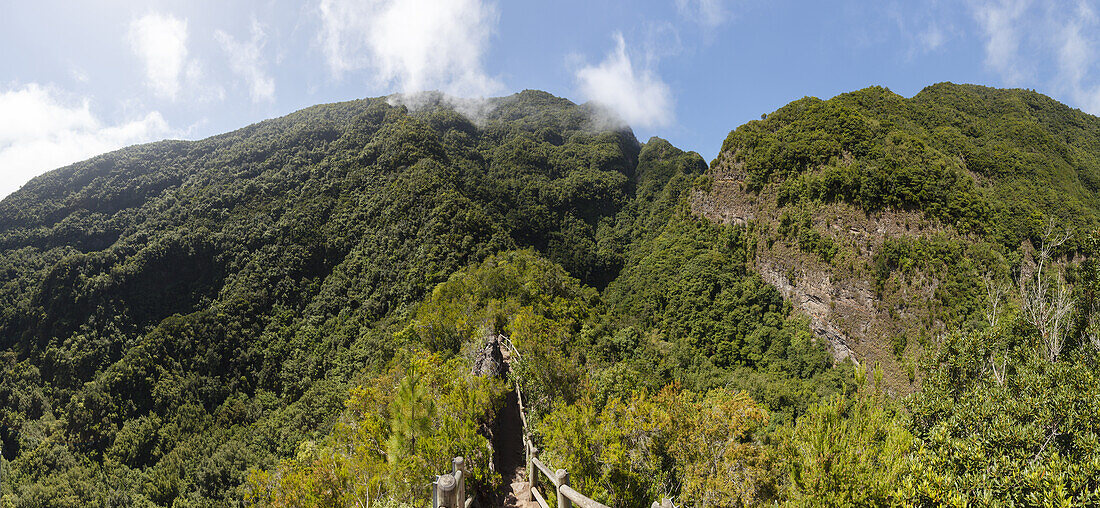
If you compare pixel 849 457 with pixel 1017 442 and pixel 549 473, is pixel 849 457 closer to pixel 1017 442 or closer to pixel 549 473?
pixel 1017 442

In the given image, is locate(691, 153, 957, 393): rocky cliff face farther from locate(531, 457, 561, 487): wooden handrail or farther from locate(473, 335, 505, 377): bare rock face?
locate(531, 457, 561, 487): wooden handrail

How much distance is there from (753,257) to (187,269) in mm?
99907

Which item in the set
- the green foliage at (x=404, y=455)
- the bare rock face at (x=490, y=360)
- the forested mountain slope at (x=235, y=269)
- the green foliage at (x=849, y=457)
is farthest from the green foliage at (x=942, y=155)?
the green foliage at (x=404, y=455)

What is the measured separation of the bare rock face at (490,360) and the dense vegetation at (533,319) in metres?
1.02

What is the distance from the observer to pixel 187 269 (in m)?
81.9

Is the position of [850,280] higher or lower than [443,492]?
higher

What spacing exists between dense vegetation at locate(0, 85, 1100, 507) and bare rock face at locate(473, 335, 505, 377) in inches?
40.2

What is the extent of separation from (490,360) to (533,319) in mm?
4705

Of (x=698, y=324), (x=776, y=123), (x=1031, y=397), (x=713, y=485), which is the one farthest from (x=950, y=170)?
(x=713, y=485)

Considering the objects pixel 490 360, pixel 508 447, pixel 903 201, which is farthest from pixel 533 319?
pixel 903 201

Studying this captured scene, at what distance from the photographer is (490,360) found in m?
21.7

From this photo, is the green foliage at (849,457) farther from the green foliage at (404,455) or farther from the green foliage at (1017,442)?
the green foliage at (404,455)

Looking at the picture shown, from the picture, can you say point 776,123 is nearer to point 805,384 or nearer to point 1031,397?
point 805,384

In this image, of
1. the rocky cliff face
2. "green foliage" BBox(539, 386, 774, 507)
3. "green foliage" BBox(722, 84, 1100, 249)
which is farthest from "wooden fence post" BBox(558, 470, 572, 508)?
"green foliage" BBox(722, 84, 1100, 249)
